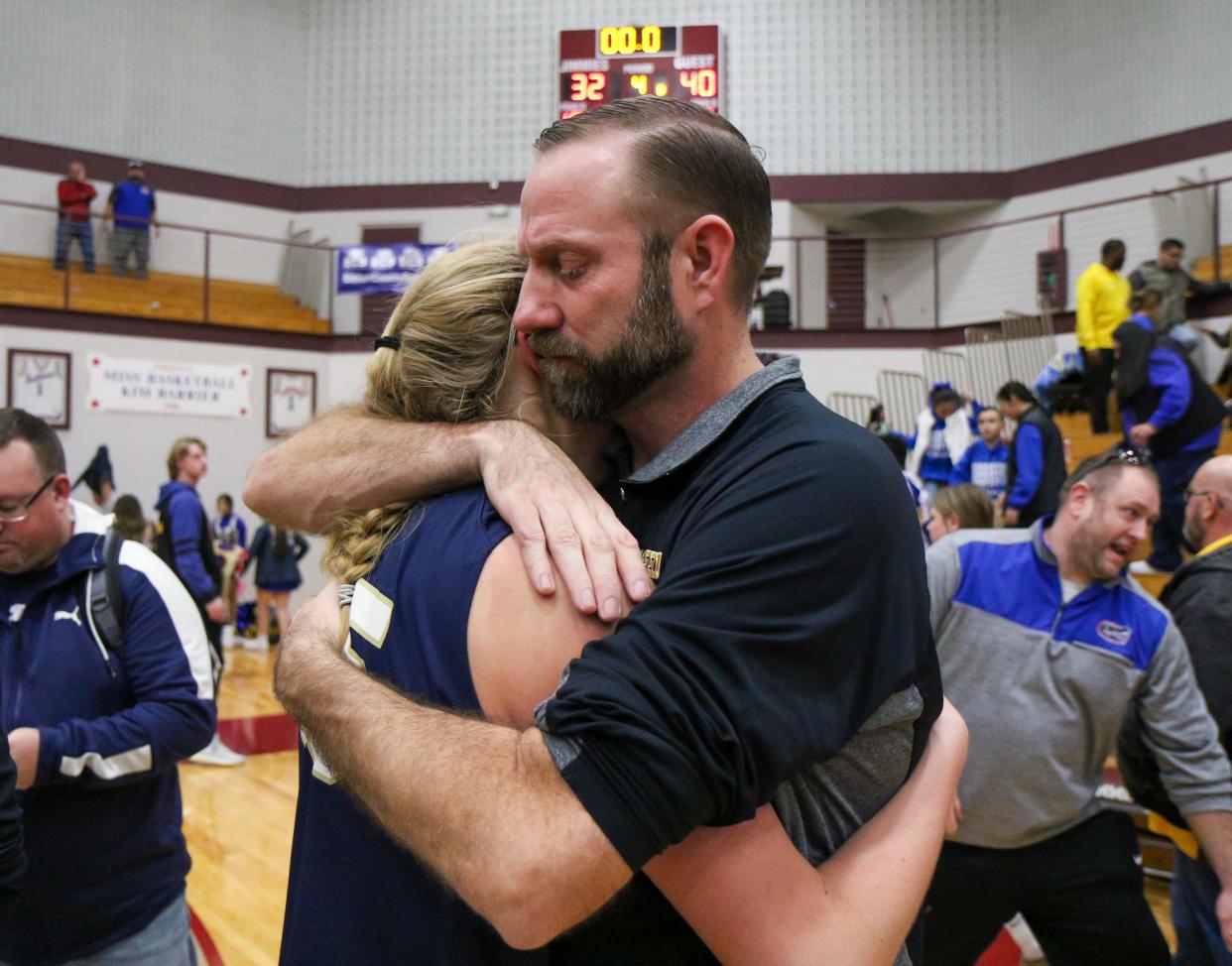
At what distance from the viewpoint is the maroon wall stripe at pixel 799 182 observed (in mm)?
14188

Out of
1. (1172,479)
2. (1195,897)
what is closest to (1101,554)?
(1195,897)

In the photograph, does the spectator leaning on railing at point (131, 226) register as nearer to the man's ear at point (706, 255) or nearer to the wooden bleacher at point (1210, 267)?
the wooden bleacher at point (1210, 267)

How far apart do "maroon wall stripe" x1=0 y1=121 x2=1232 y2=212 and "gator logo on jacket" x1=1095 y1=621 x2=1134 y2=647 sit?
41.0 ft

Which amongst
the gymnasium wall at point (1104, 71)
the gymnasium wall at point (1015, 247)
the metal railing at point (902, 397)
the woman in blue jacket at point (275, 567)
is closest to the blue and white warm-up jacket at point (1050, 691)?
the woman in blue jacket at point (275, 567)

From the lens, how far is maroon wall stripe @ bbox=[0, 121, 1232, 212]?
1419cm

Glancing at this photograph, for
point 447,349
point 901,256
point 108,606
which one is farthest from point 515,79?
point 447,349

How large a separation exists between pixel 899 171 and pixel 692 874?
52.0ft

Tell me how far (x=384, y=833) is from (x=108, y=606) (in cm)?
163

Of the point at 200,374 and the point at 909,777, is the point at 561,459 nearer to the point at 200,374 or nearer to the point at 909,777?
the point at 909,777

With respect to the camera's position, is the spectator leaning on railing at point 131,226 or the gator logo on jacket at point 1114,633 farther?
the spectator leaning on railing at point 131,226

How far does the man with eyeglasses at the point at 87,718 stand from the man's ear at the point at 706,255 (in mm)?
1862

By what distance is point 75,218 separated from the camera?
48.8ft

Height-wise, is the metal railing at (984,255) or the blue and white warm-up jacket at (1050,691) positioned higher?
the metal railing at (984,255)

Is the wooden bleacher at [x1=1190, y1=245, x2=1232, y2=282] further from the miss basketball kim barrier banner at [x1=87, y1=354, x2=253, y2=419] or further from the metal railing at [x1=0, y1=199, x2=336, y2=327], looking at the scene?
the miss basketball kim barrier banner at [x1=87, y1=354, x2=253, y2=419]
